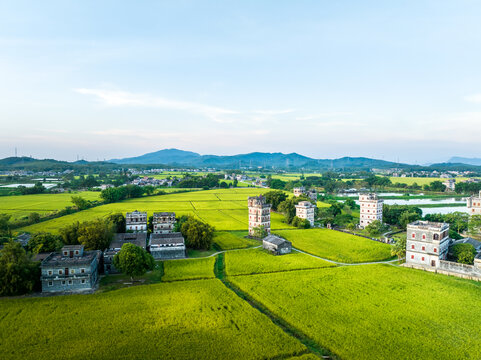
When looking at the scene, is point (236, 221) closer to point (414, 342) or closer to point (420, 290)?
point (420, 290)

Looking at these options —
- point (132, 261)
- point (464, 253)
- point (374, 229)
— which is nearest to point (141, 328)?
point (132, 261)

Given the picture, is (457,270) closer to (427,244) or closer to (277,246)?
(427,244)

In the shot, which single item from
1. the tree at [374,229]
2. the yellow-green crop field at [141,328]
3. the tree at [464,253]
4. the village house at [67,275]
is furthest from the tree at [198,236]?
the tree at [464,253]

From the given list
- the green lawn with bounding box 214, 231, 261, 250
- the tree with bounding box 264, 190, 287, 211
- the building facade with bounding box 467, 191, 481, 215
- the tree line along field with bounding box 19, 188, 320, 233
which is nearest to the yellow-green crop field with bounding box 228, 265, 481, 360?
the green lawn with bounding box 214, 231, 261, 250

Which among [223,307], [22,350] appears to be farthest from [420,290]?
[22,350]

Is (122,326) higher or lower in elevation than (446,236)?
lower

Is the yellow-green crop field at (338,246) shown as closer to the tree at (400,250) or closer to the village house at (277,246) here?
the tree at (400,250)

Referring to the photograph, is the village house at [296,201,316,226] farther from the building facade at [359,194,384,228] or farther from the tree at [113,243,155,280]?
the tree at [113,243,155,280]
